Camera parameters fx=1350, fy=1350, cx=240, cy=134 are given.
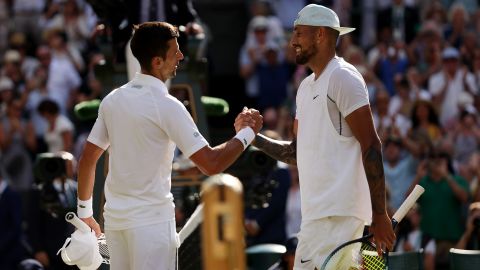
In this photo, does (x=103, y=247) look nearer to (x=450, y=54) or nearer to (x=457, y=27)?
(x=450, y=54)

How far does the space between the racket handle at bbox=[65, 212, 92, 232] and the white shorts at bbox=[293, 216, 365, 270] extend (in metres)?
1.19

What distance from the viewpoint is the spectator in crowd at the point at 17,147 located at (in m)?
16.1

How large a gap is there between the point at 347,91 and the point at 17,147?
32.4ft

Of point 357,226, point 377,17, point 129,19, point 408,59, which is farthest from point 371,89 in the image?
point 357,226

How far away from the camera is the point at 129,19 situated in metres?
10.5

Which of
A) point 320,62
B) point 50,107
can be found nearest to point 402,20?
point 50,107

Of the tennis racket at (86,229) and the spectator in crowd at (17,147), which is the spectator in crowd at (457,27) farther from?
the tennis racket at (86,229)

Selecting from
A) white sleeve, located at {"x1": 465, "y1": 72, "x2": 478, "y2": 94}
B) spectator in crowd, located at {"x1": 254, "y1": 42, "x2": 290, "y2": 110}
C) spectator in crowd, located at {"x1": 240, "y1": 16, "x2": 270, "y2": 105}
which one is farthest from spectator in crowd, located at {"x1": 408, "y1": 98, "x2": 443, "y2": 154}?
spectator in crowd, located at {"x1": 240, "y1": 16, "x2": 270, "y2": 105}

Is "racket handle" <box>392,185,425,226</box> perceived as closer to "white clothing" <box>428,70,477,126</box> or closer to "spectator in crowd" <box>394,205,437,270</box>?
"spectator in crowd" <box>394,205,437,270</box>

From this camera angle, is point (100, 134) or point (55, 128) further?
point (55, 128)

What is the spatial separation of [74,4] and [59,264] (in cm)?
641

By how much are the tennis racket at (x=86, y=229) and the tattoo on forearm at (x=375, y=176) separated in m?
1.54

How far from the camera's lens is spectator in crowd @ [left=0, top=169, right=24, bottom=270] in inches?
525

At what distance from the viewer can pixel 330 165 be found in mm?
7098
